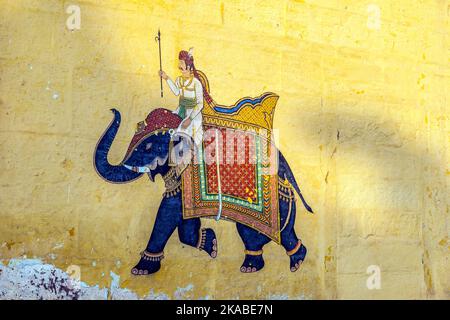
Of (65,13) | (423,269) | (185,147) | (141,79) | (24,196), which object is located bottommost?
(423,269)

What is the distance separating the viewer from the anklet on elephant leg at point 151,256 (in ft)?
16.7

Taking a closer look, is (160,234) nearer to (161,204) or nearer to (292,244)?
(161,204)

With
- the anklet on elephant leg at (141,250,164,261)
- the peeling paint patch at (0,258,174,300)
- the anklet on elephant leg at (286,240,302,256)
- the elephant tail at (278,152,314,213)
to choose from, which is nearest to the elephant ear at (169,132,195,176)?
the anklet on elephant leg at (141,250,164,261)

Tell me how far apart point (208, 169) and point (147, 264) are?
790 millimetres

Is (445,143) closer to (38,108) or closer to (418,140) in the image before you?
(418,140)

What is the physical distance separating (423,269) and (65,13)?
3575 mm

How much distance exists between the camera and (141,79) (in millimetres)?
5137

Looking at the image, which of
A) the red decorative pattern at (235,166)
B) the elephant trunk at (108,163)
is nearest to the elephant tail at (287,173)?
the red decorative pattern at (235,166)

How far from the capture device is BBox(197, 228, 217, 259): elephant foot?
529cm

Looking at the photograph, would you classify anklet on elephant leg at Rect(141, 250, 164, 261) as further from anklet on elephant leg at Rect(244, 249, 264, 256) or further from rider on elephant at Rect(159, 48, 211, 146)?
rider on elephant at Rect(159, 48, 211, 146)

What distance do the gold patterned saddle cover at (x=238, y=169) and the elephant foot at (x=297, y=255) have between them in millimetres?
175

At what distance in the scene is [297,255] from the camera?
5.68m

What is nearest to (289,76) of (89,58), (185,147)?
(185,147)

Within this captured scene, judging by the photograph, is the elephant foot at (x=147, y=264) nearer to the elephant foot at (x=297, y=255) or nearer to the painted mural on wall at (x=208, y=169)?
the painted mural on wall at (x=208, y=169)
